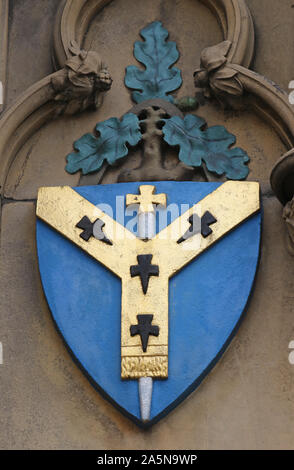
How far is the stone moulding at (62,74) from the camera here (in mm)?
4148

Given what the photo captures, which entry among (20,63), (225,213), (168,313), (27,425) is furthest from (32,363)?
(20,63)

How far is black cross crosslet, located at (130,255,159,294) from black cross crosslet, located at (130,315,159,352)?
0.29 ft

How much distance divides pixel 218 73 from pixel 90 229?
66 centimetres

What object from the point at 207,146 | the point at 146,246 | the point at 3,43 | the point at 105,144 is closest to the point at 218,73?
the point at 207,146

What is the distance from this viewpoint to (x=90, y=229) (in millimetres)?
4039

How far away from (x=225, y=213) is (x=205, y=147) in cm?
28

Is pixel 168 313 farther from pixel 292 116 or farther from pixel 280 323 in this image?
pixel 292 116

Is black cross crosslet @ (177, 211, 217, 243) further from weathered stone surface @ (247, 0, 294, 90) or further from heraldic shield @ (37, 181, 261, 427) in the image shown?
weathered stone surface @ (247, 0, 294, 90)

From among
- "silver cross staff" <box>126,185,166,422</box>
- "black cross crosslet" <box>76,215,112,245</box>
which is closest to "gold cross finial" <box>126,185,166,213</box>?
"silver cross staff" <box>126,185,166,422</box>

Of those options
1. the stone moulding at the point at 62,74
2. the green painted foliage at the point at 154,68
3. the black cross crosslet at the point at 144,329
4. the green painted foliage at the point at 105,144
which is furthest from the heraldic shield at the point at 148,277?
the green painted foliage at the point at 154,68

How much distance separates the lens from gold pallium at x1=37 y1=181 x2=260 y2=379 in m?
3.84

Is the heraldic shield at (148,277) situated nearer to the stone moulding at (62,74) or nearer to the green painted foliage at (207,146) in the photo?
the green painted foliage at (207,146)

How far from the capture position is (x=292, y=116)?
4.10m
